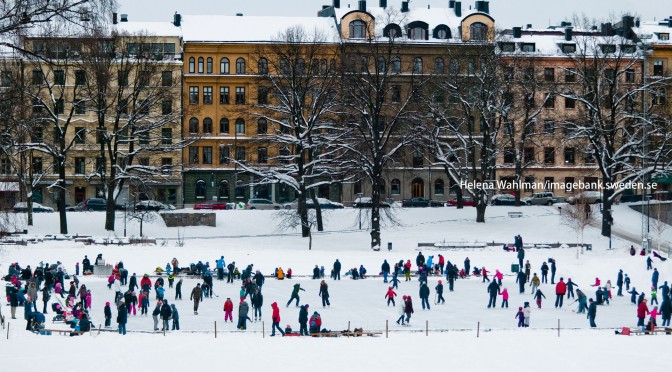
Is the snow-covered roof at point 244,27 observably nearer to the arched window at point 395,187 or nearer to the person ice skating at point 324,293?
the arched window at point 395,187

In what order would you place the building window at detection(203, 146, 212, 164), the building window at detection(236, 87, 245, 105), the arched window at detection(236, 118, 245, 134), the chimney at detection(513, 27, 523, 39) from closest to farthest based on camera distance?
the building window at detection(236, 87, 245, 105)
the building window at detection(203, 146, 212, 164)
the arched window at detection(236, 118, 245, 134)
the chimney at detection(513, 27, 523, 39)

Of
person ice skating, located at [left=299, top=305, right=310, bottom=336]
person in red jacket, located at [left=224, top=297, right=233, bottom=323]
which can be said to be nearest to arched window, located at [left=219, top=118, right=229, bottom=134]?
person in red jacket, located at [left=224, top=297, right=233, bottom=323]

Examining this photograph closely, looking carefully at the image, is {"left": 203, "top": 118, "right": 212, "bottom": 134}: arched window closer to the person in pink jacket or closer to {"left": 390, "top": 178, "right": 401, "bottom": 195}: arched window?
{"left": 390, "top": 178, "right": 401, "bottom": 195}: arched window

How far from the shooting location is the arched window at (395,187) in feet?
301

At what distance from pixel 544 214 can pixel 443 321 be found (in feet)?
114

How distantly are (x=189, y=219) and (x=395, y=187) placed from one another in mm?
26579

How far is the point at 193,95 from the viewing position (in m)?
91.0

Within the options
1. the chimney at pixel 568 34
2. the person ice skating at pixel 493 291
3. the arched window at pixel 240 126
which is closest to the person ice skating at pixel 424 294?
the person ice skating at pixel 493 291

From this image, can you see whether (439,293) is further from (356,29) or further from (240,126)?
(240,126)

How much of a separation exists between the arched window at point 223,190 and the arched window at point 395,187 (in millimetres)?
13384

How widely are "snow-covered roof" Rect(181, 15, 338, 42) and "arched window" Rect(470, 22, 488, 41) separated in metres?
11.2

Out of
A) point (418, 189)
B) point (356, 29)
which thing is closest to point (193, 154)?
point (356, 29)

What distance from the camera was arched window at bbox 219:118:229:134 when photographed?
3602 inches

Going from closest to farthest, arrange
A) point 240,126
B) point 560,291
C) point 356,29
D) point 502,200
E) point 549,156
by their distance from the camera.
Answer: point 560,291 < point 502,200 < point 549,156 < point 356,29 < point 240,126
